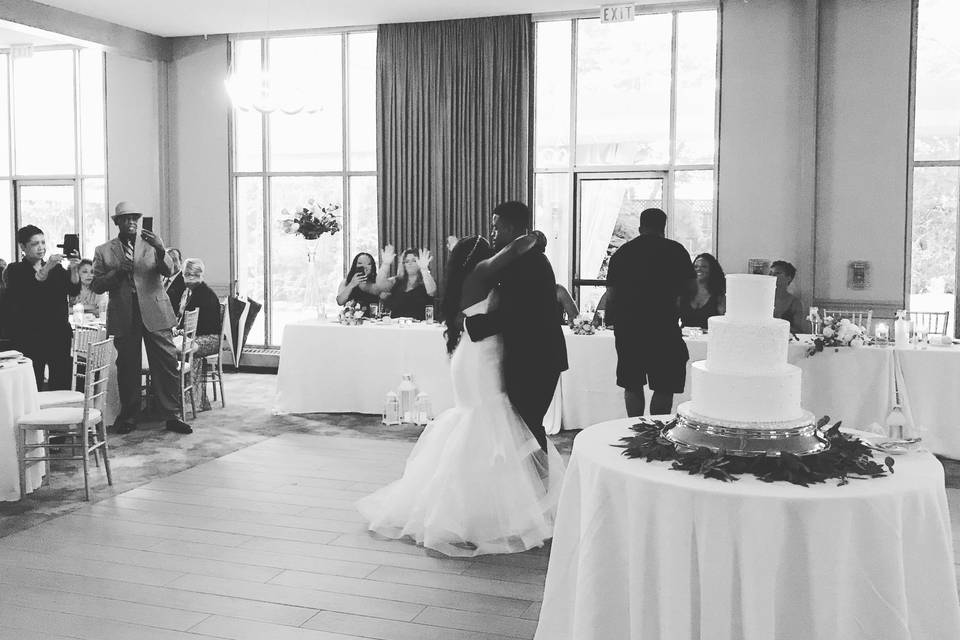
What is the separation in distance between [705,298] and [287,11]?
530 cm

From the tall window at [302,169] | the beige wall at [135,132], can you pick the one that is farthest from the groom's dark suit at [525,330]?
the beige wall at [135,132]

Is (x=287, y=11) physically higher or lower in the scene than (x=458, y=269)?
higher

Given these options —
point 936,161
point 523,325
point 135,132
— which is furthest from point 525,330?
point 135,132

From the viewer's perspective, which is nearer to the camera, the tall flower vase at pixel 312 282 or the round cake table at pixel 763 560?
the round cake table at pixel 763 560

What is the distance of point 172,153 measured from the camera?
38.1 ft

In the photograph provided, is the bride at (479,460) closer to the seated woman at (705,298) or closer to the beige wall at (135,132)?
the seated woman at (705,298)

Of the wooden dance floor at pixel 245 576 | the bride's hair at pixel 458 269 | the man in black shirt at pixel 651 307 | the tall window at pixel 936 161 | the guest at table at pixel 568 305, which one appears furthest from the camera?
A: the tall window at pixel 936 161

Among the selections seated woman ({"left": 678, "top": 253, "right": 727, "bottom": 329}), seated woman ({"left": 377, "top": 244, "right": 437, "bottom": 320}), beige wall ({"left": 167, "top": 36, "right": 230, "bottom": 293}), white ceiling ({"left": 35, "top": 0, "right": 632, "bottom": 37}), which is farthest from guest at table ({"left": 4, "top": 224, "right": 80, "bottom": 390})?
seated woman ({"left": 678, "top": 253, "right": 727, "bottom": 329})

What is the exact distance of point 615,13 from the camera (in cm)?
951

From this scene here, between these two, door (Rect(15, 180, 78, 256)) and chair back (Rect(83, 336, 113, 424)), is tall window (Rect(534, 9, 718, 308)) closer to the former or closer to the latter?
chair back (Rect(83, 336, 113, 424))

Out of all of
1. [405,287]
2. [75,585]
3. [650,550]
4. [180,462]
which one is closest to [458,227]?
[405,287]

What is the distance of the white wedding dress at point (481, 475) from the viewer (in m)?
4.56

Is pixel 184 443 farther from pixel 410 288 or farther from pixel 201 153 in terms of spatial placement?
pixel 201 153

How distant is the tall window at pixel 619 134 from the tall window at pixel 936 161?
1.90 meters
